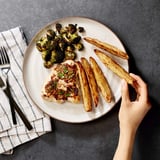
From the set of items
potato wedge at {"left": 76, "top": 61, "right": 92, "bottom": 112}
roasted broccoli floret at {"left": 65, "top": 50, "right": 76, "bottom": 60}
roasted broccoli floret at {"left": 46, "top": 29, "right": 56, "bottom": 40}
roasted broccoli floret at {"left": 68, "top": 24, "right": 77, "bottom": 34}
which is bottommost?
potato wedge at {"left": 76, "top": 61, "right": 92, "bottom": 112}

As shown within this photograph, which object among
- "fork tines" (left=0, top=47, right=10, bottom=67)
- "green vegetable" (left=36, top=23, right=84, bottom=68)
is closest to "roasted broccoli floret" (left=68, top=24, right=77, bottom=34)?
"green vegetable" (left=36, top=23, right=84, bottom=68)

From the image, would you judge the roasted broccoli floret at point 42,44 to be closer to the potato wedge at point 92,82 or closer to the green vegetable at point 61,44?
the green vegetable at point 61,44

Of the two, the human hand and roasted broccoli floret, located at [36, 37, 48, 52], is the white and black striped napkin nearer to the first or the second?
roasted broccoli floret, located at [36, 37, 48, 52]

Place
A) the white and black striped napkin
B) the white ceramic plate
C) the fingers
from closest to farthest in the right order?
the fingers, the white ceramic plate, the white and black striped napkin

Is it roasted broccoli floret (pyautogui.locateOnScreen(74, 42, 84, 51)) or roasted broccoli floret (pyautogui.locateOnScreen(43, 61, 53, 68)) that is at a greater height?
roasted broccoli floret (pyautogui.locateOnScreen(74, 42, 84, 51))

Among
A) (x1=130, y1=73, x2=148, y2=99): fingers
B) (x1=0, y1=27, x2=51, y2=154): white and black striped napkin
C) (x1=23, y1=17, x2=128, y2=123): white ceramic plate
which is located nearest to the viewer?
(x1=130, y1=73, x2=148, y2=99): fingers

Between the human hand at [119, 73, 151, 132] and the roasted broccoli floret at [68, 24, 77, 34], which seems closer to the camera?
the human hand at [119, 73, 151, 132]
